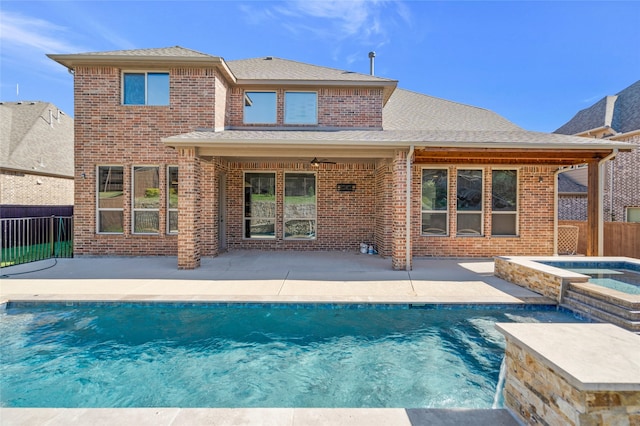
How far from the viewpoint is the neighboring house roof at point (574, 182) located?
1639 centimetres

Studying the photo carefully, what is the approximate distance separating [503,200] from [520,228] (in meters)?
1.05

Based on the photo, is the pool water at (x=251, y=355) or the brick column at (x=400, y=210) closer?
the pool water at (x=251, y=355)

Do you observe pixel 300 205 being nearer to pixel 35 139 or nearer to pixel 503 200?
pixel 503 200

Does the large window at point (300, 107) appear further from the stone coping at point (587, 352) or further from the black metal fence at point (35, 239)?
the stone coping at point (587, 352)

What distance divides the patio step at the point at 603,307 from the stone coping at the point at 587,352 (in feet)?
8.74

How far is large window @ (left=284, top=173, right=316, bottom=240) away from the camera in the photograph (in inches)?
441

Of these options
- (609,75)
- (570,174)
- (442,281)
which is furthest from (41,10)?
(609,75)

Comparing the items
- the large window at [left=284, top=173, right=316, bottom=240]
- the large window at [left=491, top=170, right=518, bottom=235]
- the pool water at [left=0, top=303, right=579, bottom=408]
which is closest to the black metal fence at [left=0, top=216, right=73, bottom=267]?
the pool water at [left=0, top=303, right=579, bottom=408]

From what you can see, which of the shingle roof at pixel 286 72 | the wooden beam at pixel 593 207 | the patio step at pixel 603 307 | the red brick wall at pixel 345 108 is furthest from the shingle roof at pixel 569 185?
the patio step at pixel 603 307

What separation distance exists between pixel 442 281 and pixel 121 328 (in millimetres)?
6118

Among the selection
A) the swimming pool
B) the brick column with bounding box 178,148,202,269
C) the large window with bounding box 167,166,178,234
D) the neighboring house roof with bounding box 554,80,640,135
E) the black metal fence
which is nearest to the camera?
the swimming pool

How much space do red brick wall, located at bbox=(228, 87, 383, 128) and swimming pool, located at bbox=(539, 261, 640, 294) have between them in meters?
6.56

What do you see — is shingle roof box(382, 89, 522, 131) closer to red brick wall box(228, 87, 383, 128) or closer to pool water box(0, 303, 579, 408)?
red brick wall box(228, 87, 383, 128)

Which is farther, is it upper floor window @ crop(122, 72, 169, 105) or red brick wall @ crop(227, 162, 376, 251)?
red brick wall @ crop(227, 162, 376, 251)
